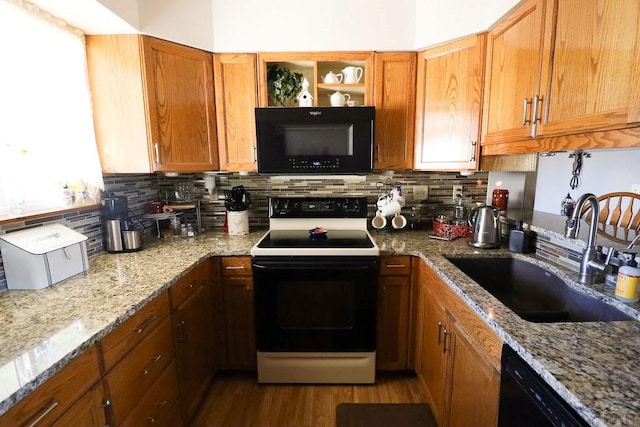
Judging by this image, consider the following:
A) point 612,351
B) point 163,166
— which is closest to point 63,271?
point 163,166

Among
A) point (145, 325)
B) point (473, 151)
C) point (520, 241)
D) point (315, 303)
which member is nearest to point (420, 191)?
point (473, 151)

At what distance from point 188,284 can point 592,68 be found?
1817 mm

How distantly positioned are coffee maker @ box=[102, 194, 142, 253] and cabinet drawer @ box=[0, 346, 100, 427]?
918mm

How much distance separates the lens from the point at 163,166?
1.69 m

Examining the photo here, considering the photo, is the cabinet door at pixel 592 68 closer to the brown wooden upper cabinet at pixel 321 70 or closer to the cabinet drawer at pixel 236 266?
the brown wooden upper cabinet at pixel 321 70

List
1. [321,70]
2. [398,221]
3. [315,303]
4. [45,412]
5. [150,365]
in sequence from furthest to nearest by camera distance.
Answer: [398,221], [321,70], [315,303], [150,365], [45,412]

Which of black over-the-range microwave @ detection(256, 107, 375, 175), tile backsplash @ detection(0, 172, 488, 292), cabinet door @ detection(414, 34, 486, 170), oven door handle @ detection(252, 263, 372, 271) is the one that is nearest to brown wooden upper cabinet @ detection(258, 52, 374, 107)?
black over-the-range microwave @ detection(256, 107, 375, 175)

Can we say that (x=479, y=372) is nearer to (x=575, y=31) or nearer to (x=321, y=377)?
(x=321, y=377)

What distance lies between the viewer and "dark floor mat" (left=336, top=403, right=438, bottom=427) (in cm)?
156

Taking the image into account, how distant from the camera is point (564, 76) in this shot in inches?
42.1

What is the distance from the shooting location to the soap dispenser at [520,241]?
1.56 m

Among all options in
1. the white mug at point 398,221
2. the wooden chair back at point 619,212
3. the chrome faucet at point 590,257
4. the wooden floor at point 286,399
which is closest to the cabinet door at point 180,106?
the white mug at point 398,221

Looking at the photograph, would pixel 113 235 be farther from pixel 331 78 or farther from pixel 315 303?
pixel 331 78

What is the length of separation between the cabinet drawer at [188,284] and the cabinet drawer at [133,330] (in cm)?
6
